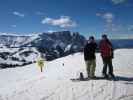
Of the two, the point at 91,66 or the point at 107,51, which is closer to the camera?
the point at 107,51

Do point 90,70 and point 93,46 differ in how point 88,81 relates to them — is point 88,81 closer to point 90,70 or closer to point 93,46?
point 90,70

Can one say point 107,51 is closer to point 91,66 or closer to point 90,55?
point 90,55

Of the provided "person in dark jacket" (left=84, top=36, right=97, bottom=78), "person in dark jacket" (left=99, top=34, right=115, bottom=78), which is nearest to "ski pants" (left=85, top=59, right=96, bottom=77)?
"person in dark jacket" (left=84, top=36, right=97, bottom=78)

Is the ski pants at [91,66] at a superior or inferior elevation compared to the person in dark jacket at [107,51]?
inferior

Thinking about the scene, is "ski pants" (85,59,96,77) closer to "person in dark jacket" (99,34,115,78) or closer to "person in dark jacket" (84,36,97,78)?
"person in dark jacket" (84,36,97,78)

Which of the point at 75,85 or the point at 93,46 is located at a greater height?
the point at 93,46

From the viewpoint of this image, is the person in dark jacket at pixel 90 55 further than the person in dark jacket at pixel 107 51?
Yes

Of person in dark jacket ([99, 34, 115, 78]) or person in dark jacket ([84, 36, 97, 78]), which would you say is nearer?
person in dark jacket ([99, 34, 115, 78])

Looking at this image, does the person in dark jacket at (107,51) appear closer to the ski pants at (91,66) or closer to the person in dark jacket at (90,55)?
the person in dark jacket at (90,55)

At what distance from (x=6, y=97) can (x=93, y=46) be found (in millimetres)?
6469

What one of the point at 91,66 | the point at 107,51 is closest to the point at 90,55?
the point at 91,66

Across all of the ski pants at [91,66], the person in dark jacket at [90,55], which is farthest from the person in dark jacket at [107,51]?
the ski pants at [91,66]

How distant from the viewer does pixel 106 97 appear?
11.2 metres

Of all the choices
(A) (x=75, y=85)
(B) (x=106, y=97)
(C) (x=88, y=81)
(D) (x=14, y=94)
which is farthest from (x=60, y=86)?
(B) (x=106, y=97)
